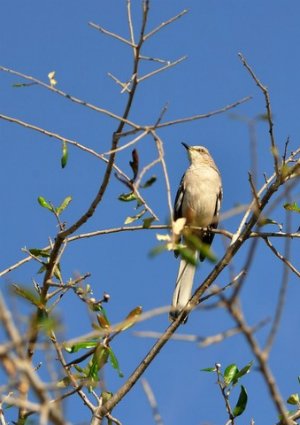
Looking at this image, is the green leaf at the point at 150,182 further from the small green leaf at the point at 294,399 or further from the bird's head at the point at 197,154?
the bird's head at the point at 197,154

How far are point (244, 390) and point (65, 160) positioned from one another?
179cm

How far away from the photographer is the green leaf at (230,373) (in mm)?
4957

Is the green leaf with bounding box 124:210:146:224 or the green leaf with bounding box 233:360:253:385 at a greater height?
the green leaf with bounding box 124:210:146:224

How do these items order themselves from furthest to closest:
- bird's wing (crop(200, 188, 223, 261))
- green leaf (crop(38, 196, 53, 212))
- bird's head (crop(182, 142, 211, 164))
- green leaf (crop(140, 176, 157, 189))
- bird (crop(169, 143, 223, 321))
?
1. bird's head (crop(182, 142, 211, 164))
2. bird (crop(169, 143, 223, 321))
3. bird's wing (crop(200, 188, 223, 261))
4. green leaf (crop(38, 196, 53, 212))
5. green leaf (crop(140, 176, 157, 189))

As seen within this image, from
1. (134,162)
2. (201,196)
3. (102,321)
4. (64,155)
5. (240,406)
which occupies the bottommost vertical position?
(240,406)

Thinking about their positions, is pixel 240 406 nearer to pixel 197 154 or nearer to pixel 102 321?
pixel 102 321

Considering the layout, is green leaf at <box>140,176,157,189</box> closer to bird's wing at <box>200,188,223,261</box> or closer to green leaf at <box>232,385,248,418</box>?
green leaf at <box>232,385,248,418</box>

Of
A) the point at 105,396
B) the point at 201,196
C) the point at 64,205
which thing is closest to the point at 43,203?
the point at 64,205

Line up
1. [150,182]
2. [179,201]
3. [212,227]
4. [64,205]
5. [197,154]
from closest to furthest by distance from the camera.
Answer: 1. [150,182]
2. [64,205]
3. [212,227]
4. [179,201]
5. [197,154]

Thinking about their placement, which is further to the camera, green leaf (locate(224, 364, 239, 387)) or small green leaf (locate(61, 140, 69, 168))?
green leaf (locate(224, 364, 239, 387))

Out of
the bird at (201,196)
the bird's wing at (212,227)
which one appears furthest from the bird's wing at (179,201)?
the bird's wing at (212,227)

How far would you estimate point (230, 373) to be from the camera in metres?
5.02

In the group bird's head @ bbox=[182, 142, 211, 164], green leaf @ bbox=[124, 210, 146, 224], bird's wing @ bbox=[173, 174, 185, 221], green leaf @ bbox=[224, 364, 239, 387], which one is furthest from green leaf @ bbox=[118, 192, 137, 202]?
bird's head @ bbox=[182, 142, 211, 164]

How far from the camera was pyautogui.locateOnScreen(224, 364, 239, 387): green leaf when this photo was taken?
4957mm
